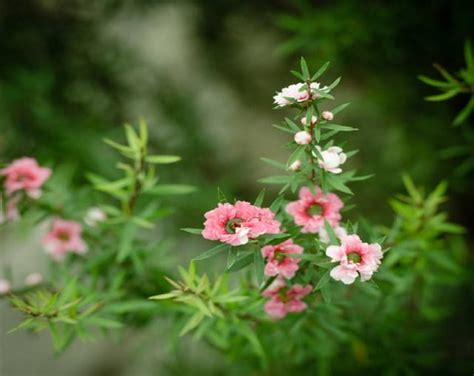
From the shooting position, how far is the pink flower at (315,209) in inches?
Result: 41.6

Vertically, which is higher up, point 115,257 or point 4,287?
point 115,257

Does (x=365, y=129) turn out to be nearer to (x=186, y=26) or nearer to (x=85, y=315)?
(x=186, y=26)

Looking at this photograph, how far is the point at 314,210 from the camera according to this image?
1.08 m

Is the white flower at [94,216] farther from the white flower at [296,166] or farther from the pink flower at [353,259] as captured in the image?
the pink flower at [353,259]

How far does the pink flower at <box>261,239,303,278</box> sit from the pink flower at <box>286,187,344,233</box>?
66 mm

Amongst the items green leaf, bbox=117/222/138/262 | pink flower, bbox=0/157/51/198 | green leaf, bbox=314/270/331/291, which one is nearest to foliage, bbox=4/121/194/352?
green leaf, bbox=117/222/138/262

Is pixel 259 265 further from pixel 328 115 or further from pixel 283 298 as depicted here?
pixel 328 115

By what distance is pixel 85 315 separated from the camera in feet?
4.13

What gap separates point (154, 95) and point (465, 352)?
5.73ft

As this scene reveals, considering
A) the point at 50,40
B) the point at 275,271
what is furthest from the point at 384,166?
the point at 50,40

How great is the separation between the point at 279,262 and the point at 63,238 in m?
0.74

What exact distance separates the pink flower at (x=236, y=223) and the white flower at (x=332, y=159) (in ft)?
0.54

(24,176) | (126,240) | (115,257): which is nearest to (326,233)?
(126,240)

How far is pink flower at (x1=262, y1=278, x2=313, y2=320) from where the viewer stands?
1.12 m
